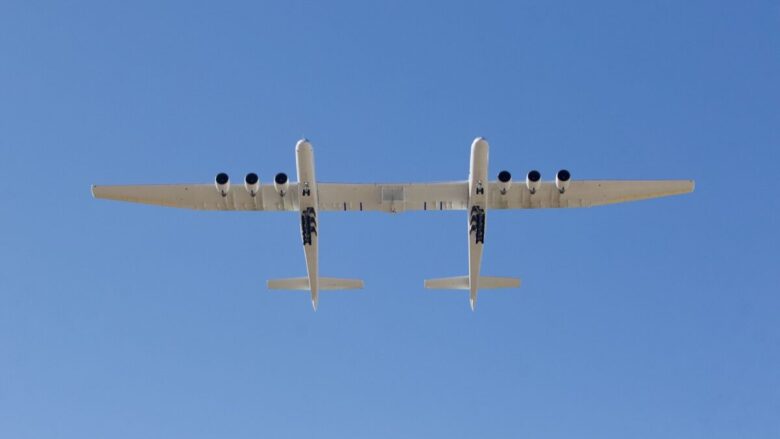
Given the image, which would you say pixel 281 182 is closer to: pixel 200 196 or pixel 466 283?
pixel 200 196

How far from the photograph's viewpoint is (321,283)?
40.9 metres

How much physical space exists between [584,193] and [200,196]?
15089mm

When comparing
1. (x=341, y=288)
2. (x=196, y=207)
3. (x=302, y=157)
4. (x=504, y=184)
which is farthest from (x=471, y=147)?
(x=196, y=207)

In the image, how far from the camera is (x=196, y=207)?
40.2 m

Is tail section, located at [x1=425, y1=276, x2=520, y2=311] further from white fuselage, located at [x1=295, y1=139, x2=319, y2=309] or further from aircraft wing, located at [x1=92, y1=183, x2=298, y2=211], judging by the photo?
aircraft wing, located at [x1=92, y1=183, x2=298, y2=211]

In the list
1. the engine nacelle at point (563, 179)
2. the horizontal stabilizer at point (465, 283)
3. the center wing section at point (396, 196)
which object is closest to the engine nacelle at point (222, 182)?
the center wing section at point (396, 196)

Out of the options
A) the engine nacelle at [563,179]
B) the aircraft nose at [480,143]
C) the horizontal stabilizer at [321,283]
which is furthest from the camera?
the horizontal stabilizer at [321,283]

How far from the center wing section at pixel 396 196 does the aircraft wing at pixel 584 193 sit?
148 cm

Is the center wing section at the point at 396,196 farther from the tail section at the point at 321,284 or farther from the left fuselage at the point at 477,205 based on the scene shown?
the tail section at the point at 321,284

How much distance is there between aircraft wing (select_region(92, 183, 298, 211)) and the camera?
3956cm

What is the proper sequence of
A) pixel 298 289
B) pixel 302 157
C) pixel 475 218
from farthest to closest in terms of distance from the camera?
pixel 298 289
pixel 475 218
pixel 302 157

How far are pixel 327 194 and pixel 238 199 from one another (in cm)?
349

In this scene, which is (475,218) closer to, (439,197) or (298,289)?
(439,197)

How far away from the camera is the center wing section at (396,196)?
130 feet
